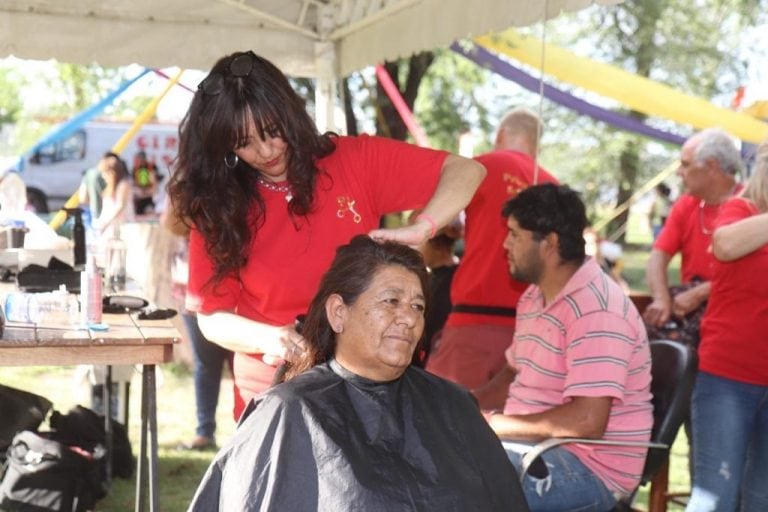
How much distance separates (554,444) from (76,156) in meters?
16.4

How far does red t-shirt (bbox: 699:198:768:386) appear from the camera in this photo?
10.4 ft

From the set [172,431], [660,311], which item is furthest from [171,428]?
[660,311]

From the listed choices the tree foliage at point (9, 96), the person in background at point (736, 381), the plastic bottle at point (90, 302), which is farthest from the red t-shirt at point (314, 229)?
the tree foliage at point (9, 96)

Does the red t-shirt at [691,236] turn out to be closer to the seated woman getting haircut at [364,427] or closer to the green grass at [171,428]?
the green grass at [171,428]

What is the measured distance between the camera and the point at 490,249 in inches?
163

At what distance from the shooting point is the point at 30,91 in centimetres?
1845

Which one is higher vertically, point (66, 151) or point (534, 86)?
point (534, 86)

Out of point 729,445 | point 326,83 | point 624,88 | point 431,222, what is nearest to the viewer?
point 431,222

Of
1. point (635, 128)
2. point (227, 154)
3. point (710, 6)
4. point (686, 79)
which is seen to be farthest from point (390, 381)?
point (710, 6)

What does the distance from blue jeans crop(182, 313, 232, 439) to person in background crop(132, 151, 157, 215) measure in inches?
375

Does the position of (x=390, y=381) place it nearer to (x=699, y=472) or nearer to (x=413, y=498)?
(x=413, y=498)

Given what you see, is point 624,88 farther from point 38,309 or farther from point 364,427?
point 364,427

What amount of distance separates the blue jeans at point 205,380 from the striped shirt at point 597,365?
2430 mm

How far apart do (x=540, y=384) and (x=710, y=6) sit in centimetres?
1436
